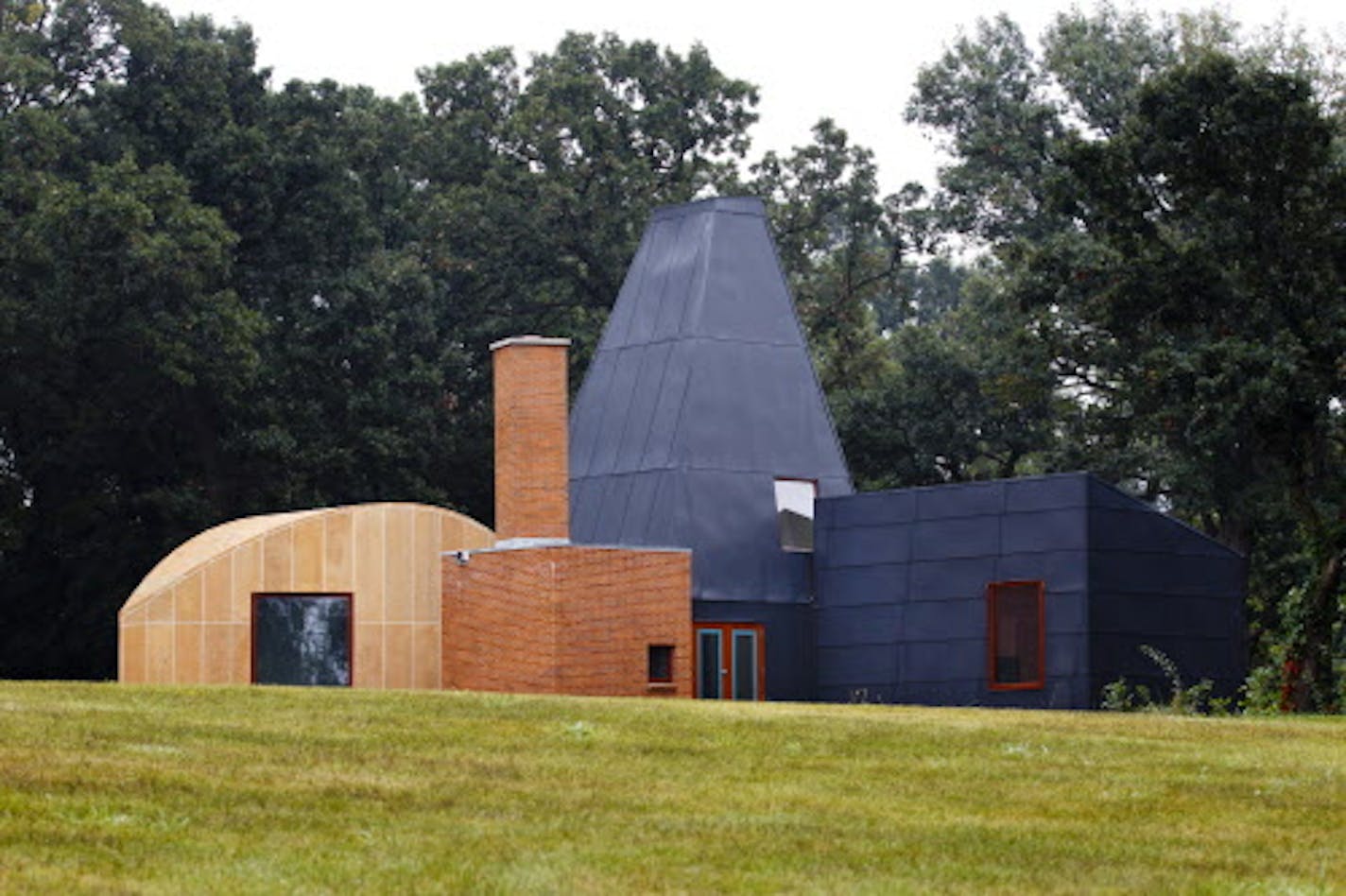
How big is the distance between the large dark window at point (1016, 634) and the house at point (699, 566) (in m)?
0.04

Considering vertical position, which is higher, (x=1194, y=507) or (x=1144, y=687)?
(x=1194, y=507)

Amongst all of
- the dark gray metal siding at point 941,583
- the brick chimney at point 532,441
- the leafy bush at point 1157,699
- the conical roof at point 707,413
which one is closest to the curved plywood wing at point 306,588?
the conical roof at point 707,413

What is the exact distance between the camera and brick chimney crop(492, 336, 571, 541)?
4388cm

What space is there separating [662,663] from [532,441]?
4980mm

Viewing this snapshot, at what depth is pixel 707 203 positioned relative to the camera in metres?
50.1

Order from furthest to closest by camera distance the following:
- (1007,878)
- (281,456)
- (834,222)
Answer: (834,222)
(281,456)
(1007,878)

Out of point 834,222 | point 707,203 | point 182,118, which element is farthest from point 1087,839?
point 834,222

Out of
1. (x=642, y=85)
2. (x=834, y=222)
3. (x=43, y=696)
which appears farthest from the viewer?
(x=834, y=222)

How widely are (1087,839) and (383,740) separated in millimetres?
7809

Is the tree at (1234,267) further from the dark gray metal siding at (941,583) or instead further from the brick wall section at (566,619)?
the brick wall section at (566,619)

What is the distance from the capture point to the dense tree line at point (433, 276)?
55375 millimetres

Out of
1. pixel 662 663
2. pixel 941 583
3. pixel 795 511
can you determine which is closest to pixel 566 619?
pixel 662 663

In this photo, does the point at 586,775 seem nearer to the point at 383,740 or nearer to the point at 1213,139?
the point at 383,740

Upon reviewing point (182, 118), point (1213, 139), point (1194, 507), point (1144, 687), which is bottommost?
point (1144, 687)
